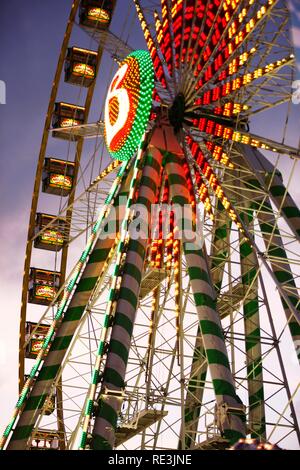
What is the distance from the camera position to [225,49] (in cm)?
2623

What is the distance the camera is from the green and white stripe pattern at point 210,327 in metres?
23.0

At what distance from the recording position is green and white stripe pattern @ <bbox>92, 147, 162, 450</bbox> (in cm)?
2261

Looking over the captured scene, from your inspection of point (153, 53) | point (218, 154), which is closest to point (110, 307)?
point (218, 154)

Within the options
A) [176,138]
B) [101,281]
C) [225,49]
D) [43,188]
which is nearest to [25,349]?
[43,188]

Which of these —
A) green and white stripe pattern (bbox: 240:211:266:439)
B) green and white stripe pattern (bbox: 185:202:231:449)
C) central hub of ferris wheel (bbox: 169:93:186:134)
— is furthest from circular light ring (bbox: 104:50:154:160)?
green and white stripe pattern (bbox: 240:211:266:439)

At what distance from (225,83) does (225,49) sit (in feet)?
3.19

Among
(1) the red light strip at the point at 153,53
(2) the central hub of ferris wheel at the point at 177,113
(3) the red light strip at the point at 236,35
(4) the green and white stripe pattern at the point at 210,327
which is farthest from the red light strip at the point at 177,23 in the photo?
(4) the green and white stripe pattern at the point at 210,327

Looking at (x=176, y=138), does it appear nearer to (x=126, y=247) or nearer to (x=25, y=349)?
(x=126, y=247)

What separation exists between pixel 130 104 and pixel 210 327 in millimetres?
6351

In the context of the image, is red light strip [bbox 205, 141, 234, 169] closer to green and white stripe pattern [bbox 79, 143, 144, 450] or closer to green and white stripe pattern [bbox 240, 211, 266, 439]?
green and white stripe pattern [bbox 240, 211, 266, 439]

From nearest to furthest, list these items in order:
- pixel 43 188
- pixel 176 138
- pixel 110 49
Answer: pixel 176 138 → pixel 110 49 → pixel 43 188

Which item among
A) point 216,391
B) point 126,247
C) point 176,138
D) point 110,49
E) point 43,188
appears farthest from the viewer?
point 43,188

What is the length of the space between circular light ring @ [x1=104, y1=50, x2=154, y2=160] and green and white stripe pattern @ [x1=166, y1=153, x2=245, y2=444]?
1.11m

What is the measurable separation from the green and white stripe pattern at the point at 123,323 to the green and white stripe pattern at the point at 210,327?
22.8 inches
